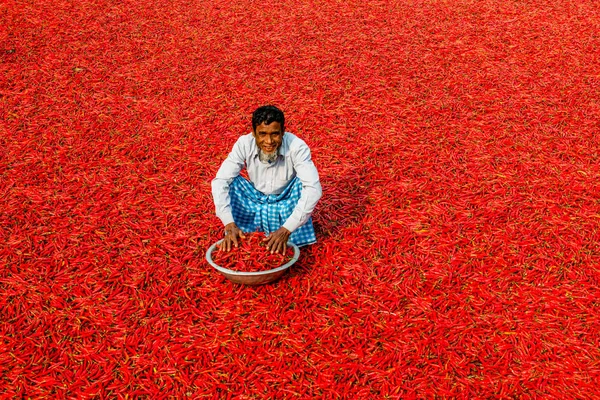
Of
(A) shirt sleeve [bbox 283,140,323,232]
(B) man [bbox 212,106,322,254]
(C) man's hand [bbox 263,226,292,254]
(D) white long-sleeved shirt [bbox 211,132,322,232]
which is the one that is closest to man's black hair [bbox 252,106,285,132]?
(B) man [bbox 212,106,322,254]

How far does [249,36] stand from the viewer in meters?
9.95

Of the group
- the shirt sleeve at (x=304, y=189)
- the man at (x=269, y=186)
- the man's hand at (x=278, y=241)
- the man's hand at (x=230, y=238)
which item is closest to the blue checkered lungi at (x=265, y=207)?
the man at (x=269, y=186)

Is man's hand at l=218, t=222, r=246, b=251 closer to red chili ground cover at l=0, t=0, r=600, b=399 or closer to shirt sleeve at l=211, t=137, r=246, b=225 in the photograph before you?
shirt sleeve at l=211, t=137, r=246, b=225

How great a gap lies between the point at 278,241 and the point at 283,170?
26.5 inches

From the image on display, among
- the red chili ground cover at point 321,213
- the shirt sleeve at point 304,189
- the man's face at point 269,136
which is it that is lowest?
the red chili ground cover at point 321,213

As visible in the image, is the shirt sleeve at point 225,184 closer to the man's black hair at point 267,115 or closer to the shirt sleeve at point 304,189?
the man's black hair at point 267,115

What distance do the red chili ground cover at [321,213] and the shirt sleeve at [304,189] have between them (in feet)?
2.16

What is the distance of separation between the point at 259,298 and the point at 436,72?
5.67 m

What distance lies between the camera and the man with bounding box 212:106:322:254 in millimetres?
4184

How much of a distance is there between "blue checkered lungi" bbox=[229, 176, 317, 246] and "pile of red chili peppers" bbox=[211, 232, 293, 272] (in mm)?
551

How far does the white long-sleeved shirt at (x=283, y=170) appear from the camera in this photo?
427 centimetres

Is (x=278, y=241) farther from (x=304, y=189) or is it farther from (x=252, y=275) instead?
(x=304, y=189)

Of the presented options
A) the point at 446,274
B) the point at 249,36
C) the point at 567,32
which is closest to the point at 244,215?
the point at 446,274

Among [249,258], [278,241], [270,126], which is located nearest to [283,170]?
[270,126]
